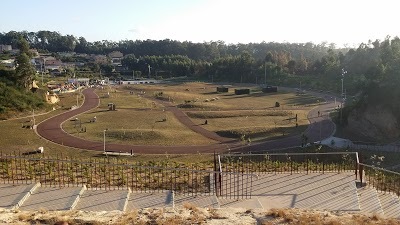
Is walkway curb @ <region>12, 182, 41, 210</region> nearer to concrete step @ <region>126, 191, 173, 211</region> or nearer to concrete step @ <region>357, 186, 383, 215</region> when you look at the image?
concrete step @ <region>126, 191, 173, 211</region>

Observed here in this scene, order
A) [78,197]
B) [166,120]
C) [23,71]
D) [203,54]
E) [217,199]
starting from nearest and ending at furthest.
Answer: [78,197], [217,199], [166,120], [23,71], [203,54]

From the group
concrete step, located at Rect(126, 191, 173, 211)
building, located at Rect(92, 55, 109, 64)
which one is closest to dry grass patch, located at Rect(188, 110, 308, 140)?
concrete step, located at Rect(126, 191, 173, 211)

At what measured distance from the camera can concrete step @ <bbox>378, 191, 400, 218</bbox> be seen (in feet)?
37.8

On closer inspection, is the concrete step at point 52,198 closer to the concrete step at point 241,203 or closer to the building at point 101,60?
the concrete step at point 241,203

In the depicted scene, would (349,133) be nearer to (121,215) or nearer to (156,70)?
(121,215)

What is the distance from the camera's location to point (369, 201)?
12.3 m

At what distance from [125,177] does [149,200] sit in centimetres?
340

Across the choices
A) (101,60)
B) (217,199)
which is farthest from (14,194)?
(101,60)

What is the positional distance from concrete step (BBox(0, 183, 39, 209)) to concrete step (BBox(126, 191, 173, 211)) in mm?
2913

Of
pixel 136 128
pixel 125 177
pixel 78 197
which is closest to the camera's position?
pixel 78 197

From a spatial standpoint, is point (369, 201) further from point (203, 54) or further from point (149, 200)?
point (203, 54)

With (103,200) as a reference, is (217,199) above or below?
below

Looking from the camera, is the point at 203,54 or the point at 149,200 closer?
the point at 149,200

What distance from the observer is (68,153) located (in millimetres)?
28906
